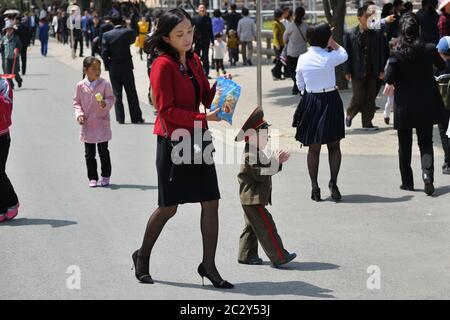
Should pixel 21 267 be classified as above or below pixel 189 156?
below

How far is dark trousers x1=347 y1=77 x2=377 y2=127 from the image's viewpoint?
14.9 metres

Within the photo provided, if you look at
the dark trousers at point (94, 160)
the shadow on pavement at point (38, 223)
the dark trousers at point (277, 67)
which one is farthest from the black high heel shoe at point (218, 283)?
the dark trousers at point (277, 67)

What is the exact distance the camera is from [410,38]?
34.7 ft

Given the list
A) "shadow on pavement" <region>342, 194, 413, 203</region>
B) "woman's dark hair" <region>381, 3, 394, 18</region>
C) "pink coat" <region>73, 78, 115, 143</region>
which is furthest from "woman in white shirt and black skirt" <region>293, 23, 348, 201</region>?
"woman's dark hair" <region>381, 3, 394, 18</region>

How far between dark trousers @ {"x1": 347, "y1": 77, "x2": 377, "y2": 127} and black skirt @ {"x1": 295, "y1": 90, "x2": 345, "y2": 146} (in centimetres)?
431

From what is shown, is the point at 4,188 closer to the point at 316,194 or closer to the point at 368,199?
the point at 316,194

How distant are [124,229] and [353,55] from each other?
5.99 metres

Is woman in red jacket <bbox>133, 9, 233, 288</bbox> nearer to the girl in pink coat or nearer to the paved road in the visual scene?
the paved road

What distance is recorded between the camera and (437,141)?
1399 cm

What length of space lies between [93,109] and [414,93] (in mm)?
3476

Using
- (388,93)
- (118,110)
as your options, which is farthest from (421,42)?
(118,110)

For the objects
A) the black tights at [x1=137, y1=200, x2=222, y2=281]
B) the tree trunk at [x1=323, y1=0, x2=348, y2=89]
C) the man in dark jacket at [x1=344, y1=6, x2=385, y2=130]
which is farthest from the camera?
the tree trunk at [x1=323, y1=0, x2=348, y2=89]
